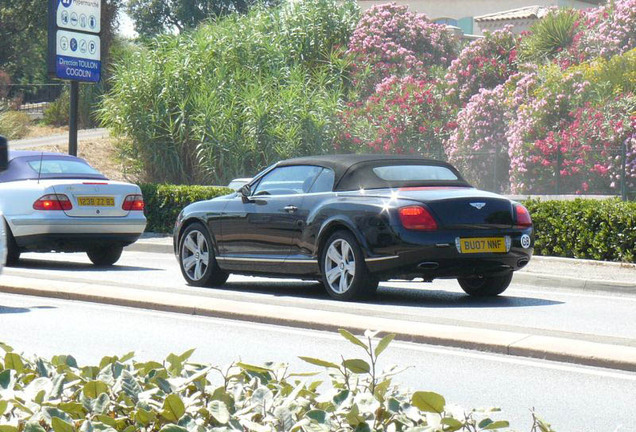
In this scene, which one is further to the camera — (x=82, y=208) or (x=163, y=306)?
(x=82, y=208)

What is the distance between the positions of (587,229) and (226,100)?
1514 cm

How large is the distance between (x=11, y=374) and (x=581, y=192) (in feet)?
65.9

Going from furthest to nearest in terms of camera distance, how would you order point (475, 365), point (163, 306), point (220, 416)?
point (163, 306), point (475, 365), point (220, 416)

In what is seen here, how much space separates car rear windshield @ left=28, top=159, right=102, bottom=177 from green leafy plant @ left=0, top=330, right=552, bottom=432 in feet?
37.2

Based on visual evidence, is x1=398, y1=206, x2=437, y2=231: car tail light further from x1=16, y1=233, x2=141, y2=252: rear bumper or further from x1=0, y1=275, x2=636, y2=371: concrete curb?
x1=16, y1=233, x2=141, y2=252: rear bumper

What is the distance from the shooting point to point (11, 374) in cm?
409

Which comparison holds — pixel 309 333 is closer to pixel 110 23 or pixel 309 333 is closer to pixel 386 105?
pixel 386 105

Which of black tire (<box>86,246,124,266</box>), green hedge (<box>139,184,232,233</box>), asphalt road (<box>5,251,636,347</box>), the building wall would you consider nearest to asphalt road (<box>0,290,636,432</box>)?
asphalt road (<box>5,251,636,347</box>)

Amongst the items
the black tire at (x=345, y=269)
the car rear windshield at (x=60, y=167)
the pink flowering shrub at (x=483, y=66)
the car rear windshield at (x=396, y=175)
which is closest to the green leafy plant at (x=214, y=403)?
the black tire at (x=345, y=269)

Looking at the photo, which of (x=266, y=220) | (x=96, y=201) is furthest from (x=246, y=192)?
(x=96, y=201)

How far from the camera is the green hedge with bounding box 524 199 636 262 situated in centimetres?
1430

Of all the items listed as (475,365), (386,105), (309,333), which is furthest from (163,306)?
(386,105)

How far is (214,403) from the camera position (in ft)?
12.0

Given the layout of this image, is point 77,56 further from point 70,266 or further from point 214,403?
point 214,403
